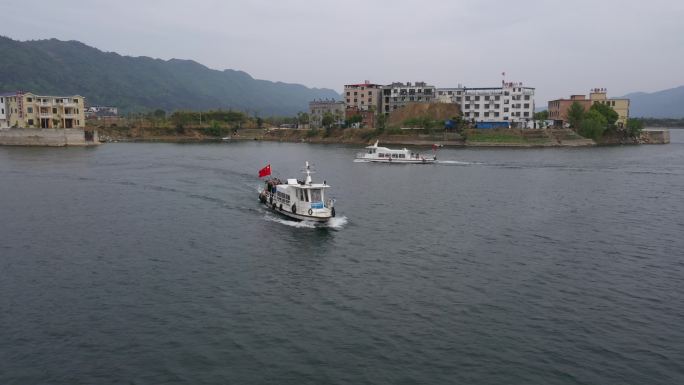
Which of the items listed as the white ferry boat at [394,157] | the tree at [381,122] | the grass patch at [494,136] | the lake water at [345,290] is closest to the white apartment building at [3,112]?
the lake water at [345,290]

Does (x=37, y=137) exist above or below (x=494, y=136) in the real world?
above

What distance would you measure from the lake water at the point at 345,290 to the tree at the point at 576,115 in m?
116

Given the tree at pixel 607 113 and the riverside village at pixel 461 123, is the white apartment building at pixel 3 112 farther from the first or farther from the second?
the tree at pixel 607 113

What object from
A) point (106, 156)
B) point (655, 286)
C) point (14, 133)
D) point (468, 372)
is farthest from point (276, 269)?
point (14, 133)

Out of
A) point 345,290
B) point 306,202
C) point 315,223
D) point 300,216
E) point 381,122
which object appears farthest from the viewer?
point 381,122

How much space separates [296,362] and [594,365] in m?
14.3

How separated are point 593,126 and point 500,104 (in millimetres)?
30716

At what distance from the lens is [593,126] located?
168m

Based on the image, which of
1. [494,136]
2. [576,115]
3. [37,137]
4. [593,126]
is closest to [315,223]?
[494,136]

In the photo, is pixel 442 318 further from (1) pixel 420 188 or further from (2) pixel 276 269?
(1) pixel 420 188

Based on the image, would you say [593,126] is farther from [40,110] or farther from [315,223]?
[40,110]

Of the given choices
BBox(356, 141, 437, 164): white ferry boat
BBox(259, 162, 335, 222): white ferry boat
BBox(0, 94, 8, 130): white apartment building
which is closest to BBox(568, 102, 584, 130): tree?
BBox(356, 141, 437, 164): white ferry boat

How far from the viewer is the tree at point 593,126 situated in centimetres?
16850

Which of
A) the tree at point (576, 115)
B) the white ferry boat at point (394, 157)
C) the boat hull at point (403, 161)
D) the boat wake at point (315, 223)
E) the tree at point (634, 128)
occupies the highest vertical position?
the tree at point (576, 115)
